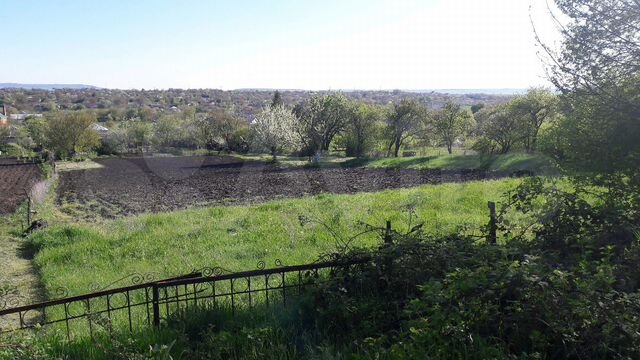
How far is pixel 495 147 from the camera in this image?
35656mm

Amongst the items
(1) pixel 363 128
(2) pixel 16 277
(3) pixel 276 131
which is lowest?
(2) pixel 16 277

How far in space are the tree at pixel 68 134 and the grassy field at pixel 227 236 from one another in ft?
108

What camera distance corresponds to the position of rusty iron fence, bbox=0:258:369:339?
401cm

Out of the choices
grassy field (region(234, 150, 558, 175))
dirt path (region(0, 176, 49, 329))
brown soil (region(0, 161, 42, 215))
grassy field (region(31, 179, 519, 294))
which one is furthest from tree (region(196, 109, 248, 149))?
grassy field (region(31, 179, 519, 294))

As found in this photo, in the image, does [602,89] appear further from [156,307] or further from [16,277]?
[16,277]

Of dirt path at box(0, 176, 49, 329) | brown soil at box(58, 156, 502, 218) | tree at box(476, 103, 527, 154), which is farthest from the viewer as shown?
tree at box(476, 103, 527, 154)

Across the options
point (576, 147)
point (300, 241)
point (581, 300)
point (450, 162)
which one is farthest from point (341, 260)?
point (450, 162)

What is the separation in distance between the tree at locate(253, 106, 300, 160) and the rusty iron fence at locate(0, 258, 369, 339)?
3362 centimetres

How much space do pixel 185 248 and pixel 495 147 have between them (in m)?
31.6

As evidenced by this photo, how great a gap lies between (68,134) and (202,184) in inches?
896

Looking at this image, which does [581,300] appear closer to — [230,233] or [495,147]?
[230,233]

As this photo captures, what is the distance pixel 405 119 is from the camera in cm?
4088

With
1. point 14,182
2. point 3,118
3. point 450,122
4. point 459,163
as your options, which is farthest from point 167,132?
point 459,163

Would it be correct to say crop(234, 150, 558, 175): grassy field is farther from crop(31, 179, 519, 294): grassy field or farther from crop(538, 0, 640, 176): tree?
crop(538, 0, 640, 176): tree
